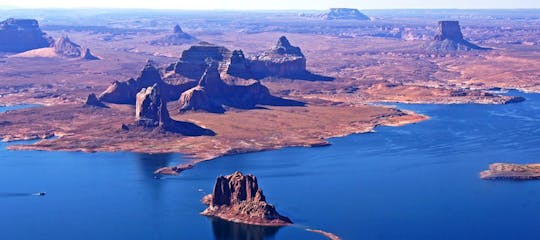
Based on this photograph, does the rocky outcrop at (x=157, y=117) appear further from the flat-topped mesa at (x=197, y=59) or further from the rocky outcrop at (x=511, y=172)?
the rocky outcrop at (x=511, y=172)

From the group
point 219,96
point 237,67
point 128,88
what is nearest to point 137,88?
point 128,88

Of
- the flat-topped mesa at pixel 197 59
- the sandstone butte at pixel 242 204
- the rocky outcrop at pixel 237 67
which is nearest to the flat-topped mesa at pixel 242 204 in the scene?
the sandstone butte at pixel 242 204

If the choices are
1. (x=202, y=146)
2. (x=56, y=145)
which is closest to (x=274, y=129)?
(x=202, y=146)

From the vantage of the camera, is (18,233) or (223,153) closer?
(18,233)

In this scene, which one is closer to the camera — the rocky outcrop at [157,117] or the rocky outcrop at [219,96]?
the rocky outcrop at [157,117]

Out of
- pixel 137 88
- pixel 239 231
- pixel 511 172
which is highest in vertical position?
pixel 239 231

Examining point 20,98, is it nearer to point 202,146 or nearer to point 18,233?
point 202,146

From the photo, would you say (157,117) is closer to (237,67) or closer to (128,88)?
(128,88)
